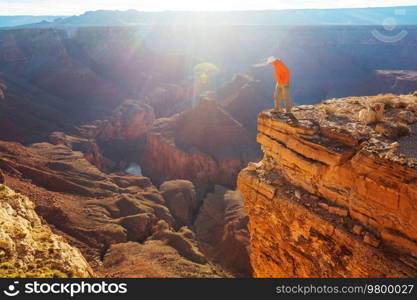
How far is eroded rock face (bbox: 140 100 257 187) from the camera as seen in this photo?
149ft

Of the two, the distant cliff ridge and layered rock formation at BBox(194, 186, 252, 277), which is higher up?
the distant cliff ridge

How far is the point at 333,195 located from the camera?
8539 mm

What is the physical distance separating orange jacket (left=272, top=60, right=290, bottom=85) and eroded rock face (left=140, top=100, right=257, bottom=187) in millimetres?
32912

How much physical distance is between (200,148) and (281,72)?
123 feet

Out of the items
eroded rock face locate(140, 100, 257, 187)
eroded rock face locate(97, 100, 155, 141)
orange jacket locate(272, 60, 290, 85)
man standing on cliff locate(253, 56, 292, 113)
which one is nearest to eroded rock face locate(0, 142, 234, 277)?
eroded rock face locate(140, 100, 257, 187)

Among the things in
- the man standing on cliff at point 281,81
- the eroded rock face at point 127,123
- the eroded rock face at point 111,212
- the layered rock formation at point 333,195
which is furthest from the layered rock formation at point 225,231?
the eroded rock face at point 127,123

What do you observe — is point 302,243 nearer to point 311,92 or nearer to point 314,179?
point 314,179

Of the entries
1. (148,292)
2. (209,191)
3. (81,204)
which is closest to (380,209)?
(148,292)

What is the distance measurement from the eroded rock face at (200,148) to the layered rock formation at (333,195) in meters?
33.1

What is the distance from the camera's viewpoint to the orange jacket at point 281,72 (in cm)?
1105

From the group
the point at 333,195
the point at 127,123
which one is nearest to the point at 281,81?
the point at 333,195

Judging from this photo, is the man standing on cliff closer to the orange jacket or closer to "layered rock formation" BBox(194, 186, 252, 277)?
the orange jacket

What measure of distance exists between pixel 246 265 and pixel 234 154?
22.1m

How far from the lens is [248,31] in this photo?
116m
